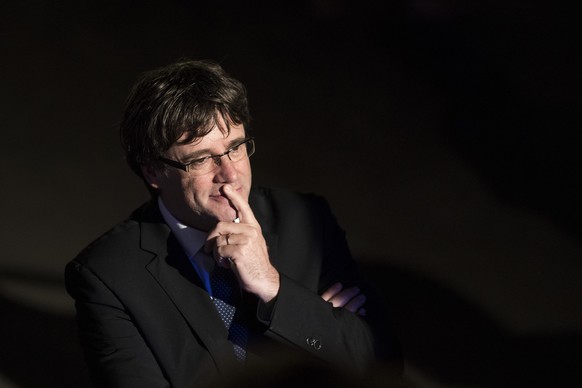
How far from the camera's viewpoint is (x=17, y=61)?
4.39 meters

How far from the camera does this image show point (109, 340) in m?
2.16

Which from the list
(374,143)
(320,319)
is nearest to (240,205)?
(320,319)

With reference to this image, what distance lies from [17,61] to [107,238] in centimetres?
244

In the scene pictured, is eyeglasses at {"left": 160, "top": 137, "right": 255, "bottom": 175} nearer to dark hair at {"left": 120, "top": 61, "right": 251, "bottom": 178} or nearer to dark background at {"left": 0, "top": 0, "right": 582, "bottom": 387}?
dark hair at {"left": 120, "top": 61, "right": 251, "bottom": 178}

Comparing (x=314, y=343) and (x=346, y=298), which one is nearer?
(x=314, y=343)

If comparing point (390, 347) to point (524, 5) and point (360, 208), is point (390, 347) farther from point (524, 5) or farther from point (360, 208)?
point (524, 5)

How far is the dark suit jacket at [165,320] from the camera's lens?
84.7 inches

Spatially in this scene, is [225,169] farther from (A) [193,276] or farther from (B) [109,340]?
(B) [109,340]

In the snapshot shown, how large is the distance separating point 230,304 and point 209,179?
35 centimetres

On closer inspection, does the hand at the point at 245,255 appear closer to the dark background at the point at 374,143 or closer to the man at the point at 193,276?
the man at the point at 193,276

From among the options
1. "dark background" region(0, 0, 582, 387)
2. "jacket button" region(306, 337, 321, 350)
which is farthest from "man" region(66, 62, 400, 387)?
"dark background" region(0, 0, 582, 387)

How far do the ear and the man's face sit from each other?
0.12ft

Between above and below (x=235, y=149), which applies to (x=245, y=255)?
below

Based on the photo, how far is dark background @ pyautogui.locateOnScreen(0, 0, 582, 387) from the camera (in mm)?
3773
